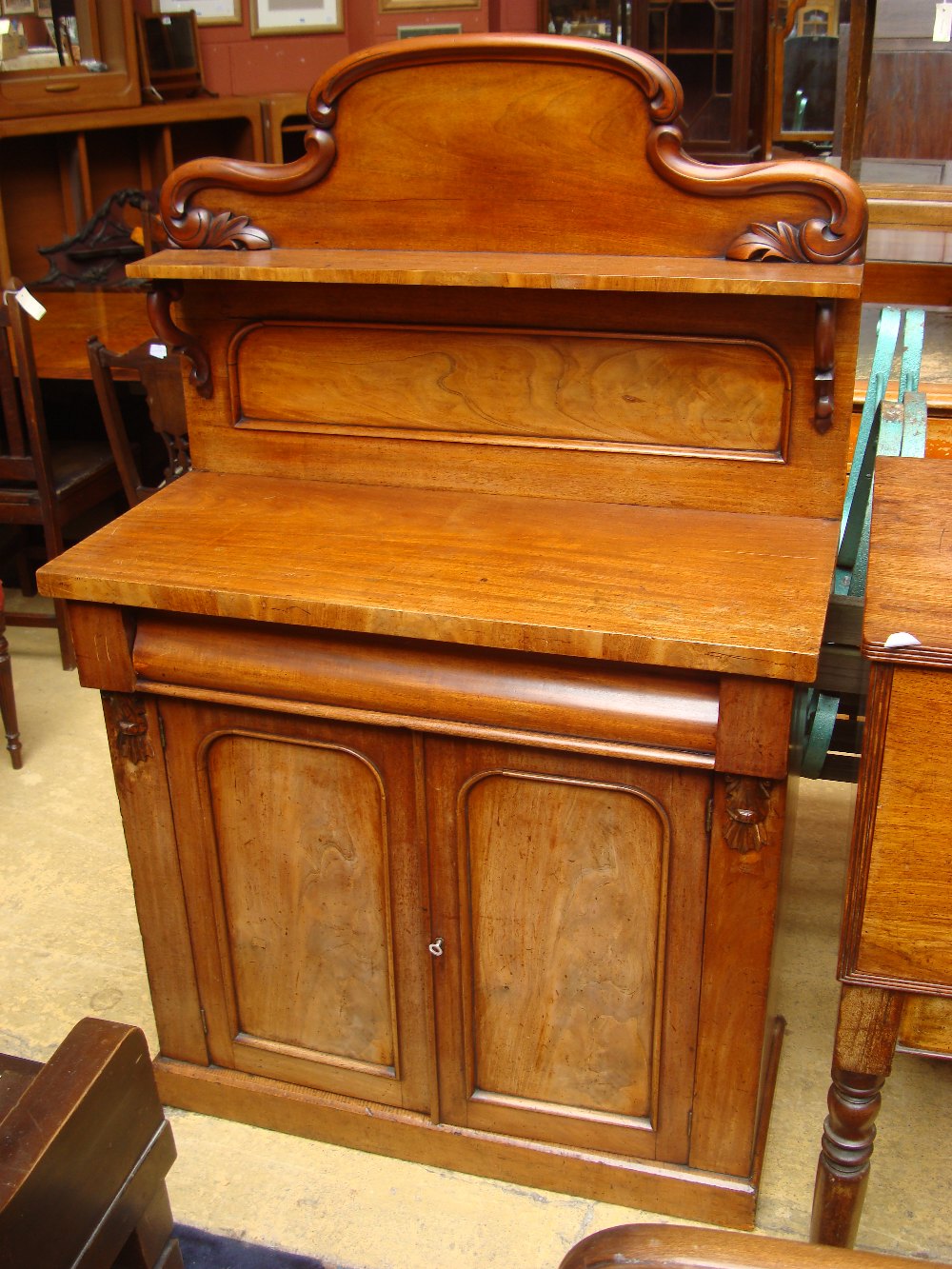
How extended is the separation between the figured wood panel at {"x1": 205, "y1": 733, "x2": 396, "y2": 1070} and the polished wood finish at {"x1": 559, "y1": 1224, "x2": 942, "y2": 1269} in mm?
972

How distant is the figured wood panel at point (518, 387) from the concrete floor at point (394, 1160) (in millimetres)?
839

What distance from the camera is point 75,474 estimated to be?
3.68 meters

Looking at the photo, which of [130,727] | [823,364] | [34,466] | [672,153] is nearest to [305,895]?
[130,727]

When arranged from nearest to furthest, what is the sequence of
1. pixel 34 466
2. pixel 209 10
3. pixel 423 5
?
pixel 34 466 → pixel 423 5 → pixel 209 10

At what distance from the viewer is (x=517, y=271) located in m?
1.65

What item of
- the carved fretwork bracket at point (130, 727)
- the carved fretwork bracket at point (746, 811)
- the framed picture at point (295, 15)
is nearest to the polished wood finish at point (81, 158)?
the framed picture at point (295, 15)

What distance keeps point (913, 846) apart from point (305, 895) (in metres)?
0.93

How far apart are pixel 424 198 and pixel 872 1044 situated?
1.30 metres

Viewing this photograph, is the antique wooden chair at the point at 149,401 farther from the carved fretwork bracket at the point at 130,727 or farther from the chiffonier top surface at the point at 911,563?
the chiffonier top surface at the point at 911,563

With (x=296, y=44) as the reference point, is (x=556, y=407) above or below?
below

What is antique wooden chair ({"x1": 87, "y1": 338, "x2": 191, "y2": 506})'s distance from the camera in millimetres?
3094

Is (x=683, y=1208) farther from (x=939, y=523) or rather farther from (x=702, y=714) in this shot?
(x=939, y=523)

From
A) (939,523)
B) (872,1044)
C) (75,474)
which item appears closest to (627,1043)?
(872,1044)

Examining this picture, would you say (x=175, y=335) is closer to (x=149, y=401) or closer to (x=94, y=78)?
(x=149, y=401)
